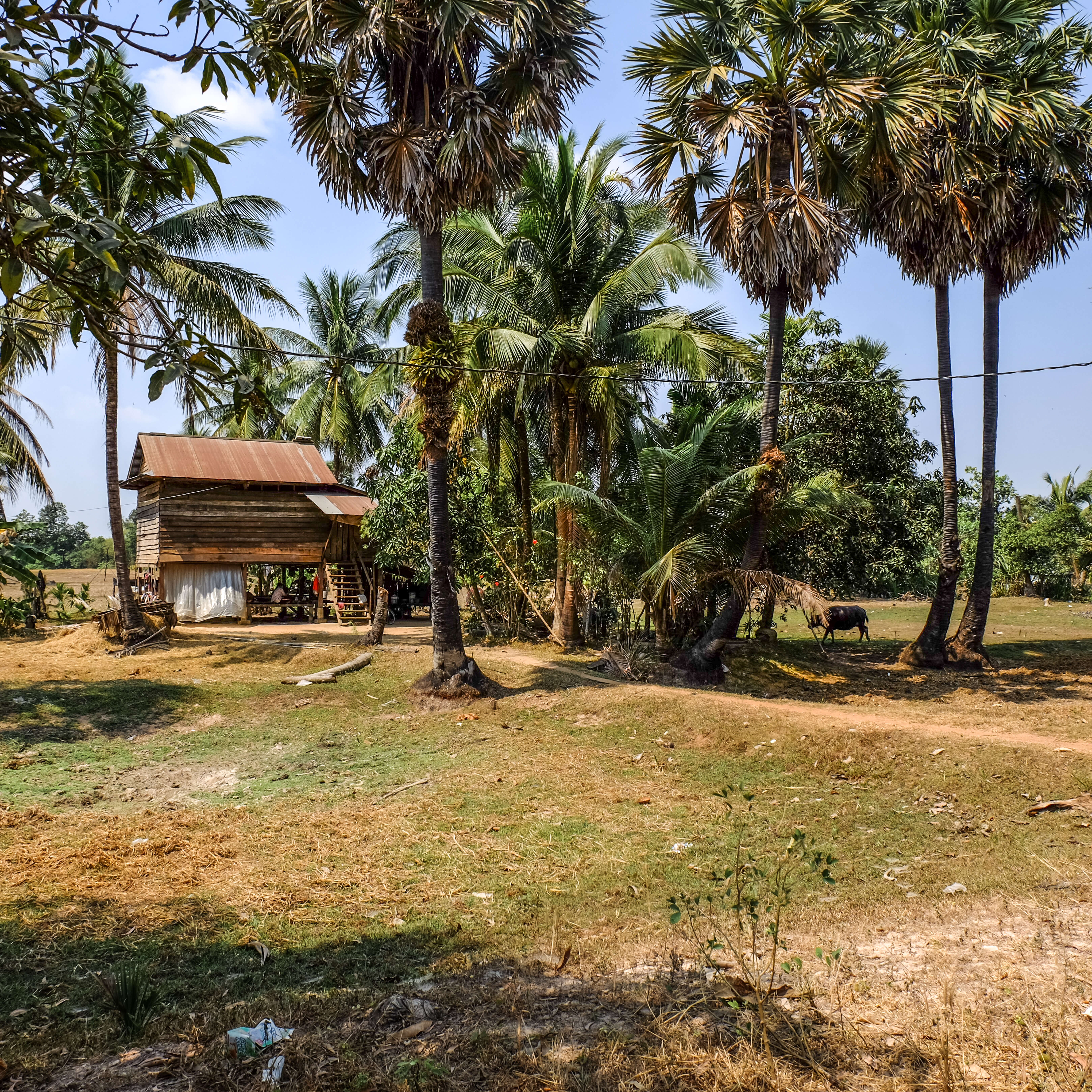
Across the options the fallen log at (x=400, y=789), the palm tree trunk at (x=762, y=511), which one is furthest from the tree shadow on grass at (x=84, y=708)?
the palm tree trunk at (x=762, y=511)

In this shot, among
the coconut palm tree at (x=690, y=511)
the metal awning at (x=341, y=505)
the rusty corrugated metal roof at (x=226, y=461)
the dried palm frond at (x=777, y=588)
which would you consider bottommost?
the dried palm frond at (x=777, y=588)

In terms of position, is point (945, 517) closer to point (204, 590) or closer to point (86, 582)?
point (204, 590)

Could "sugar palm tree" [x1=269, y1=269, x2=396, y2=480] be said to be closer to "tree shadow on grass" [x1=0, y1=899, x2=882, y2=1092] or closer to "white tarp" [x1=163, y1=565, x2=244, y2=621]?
"white tarp" [x1=163, y1=565, x2=244, y2=621]

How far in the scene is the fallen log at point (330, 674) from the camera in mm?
15188

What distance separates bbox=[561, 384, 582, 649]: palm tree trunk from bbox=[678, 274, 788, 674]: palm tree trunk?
442cm

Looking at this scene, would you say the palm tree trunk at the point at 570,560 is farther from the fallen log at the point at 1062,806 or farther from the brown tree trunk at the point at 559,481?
the fallen log at the point at 1062,806

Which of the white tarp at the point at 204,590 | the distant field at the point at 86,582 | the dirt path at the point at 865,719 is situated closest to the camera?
the dirt path at the point at 865,719

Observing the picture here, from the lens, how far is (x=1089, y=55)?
16.1 m

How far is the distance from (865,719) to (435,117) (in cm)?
1119

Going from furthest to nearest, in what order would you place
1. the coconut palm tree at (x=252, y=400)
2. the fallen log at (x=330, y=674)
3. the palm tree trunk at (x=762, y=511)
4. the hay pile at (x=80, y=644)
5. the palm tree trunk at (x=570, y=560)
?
the palm tree trunk at (x=570, y=560) < the hay pile at (x=80, y=644) < the fallen log at (x=330, y=674) < the palm tree trunk at (x=762, y=511) < the coconut palm tree at (x=252, y=400)

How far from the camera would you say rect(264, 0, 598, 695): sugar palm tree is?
12.4m

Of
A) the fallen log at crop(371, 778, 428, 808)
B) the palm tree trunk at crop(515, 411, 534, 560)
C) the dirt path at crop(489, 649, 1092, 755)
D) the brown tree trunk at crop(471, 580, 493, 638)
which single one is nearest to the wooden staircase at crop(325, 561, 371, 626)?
the brown tree trunk at crop(471, 580, 493, 638)

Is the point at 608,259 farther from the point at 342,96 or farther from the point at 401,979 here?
the point at 401,979

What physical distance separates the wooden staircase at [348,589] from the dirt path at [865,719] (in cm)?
1354
